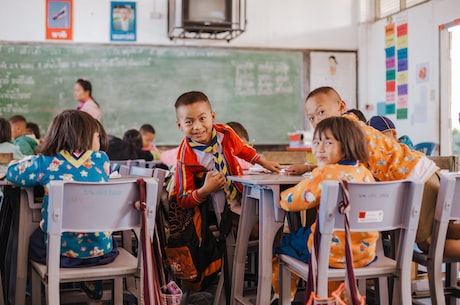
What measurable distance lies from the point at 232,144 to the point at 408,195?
3.56 ft

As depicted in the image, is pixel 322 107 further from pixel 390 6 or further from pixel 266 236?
pixel 390 6

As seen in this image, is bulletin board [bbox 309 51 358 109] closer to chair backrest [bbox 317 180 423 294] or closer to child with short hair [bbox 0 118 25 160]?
child with short hair [bbox 0 118 25 160]

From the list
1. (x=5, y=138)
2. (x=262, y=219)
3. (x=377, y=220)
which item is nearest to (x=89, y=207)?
(x=262, y=219)

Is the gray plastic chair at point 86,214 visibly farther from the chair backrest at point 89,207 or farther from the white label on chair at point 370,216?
the white label on chair at point 370,216

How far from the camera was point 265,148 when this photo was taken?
755 centimetres

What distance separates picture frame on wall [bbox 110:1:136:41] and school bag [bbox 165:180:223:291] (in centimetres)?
473

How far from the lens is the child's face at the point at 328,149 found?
206 centimetres

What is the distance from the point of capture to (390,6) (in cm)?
732

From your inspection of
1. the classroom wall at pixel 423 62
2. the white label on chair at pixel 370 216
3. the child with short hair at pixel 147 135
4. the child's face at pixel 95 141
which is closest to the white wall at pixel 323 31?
the classroom wall at pixel 423 62

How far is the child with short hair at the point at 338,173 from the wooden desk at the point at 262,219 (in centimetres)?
14

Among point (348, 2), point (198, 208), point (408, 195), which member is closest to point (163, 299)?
point (198, 208)

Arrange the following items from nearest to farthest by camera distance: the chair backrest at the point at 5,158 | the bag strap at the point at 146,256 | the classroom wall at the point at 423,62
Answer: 1. the bag strap at the point at 146,256
2. the chair backrest at the point at 5,158
3. the classroom wall at the point at 423,62

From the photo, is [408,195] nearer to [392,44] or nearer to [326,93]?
[326,93]

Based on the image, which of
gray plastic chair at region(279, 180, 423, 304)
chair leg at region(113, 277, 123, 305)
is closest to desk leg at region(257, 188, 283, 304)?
gray plastic chair at region(279, 180, 423, 304)
